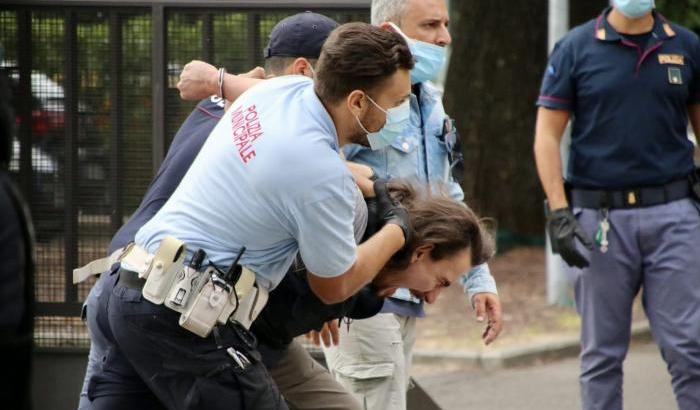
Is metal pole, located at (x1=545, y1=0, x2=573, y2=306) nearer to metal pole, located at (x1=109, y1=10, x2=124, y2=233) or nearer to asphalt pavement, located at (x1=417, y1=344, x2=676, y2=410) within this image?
asphalt pavement, located at (x1=417, y1=344, x2=676, y2=410)

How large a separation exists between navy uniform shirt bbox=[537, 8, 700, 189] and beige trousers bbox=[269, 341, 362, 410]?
6.54ft

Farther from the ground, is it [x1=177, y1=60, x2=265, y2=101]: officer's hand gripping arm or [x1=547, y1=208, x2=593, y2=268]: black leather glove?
[x1=177, y1=60, x2=265, y2=101]: officer's hand gripping arm

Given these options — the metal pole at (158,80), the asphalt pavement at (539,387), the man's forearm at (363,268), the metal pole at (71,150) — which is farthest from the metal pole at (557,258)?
the man's forearm at (363,268)

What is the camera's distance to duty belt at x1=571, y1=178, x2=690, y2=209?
5.91 m

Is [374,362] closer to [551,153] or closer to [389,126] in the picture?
[389,126]

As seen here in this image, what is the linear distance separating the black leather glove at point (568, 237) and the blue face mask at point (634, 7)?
859 millimetres

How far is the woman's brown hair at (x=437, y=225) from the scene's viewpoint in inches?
152

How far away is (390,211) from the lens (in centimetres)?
386

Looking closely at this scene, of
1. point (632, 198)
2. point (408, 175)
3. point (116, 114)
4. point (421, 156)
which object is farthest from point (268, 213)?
point (632, 198)

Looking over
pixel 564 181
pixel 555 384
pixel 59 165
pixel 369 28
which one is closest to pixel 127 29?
pixel 59 165

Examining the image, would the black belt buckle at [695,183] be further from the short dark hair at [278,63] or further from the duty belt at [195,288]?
the duty belt at [195,288]

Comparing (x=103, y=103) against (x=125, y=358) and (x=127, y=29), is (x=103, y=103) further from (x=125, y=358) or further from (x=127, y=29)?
(x=125, y=358)

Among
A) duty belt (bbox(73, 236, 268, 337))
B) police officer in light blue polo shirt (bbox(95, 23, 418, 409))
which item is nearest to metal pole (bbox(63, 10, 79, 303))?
police officer in light blue polo shirt (bbox(95, 23, 418, 409))

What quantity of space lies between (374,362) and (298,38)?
3.70 ft
